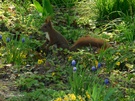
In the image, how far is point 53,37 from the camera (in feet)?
19.1

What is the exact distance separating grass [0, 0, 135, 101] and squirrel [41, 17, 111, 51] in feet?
0.32

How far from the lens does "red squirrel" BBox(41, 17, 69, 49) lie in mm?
5767

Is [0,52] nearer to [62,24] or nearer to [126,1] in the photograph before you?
[62,24]

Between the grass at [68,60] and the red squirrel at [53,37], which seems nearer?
the grass at [68,60]

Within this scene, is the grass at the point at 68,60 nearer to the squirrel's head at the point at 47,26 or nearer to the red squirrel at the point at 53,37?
the red squirrel at the point at 53,37

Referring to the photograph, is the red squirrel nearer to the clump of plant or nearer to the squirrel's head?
the squirrel's head

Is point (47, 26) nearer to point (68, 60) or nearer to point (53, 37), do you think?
point (53, 37)

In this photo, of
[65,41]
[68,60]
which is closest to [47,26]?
[65,41]

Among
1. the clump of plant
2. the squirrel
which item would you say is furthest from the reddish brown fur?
the clump of plant

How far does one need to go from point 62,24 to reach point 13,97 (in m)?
2.68

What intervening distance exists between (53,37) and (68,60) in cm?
49

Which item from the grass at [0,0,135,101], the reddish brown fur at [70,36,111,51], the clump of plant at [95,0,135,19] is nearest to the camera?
the grass at [0,0,135,101]

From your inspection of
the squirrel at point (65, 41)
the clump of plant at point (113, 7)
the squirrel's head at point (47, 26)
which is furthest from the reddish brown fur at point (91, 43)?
the clump of plant at point (113, 7)

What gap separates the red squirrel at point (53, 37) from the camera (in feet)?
18.9
